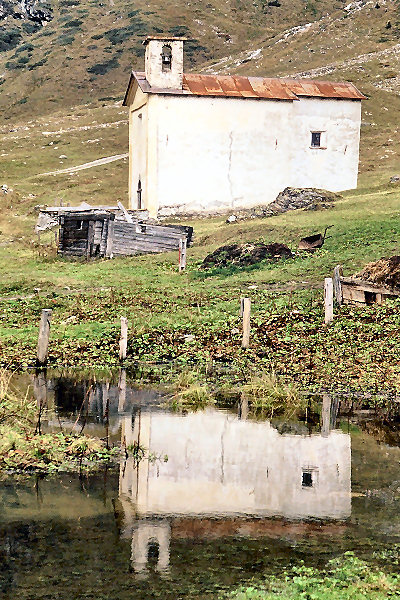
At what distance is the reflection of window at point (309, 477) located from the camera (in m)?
14.4

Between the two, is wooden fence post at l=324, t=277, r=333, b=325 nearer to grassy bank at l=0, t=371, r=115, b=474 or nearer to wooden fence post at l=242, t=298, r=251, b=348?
wooden fence post at l=242, t=298, r=251, b=348

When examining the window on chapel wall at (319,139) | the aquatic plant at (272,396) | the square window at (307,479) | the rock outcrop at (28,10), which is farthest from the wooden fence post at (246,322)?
the rock outcrop at (28,10)

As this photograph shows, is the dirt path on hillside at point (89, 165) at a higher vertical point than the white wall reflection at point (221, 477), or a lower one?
higher

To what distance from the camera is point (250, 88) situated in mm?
51438

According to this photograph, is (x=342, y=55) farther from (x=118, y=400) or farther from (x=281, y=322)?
(x=118, y=400)

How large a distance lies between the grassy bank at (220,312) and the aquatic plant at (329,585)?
935 centimetres

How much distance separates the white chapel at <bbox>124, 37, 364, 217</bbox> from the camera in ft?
163

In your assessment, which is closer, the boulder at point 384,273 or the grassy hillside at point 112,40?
the boulder at point 384,273

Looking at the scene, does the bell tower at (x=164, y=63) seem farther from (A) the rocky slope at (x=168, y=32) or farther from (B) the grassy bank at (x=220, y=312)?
(A) the rocky slope at (x=168, y=32)

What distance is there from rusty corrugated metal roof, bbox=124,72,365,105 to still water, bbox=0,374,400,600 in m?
33.4

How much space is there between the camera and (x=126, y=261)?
38.4 meters

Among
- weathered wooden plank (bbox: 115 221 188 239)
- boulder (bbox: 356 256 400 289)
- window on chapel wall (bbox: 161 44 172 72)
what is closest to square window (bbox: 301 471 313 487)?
boulder (bbox: 356 256 400 289)

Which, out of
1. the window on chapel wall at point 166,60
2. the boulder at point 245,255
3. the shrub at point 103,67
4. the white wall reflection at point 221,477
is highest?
the shrub at point 103,67

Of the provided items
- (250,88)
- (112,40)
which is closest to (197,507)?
(250,88)
